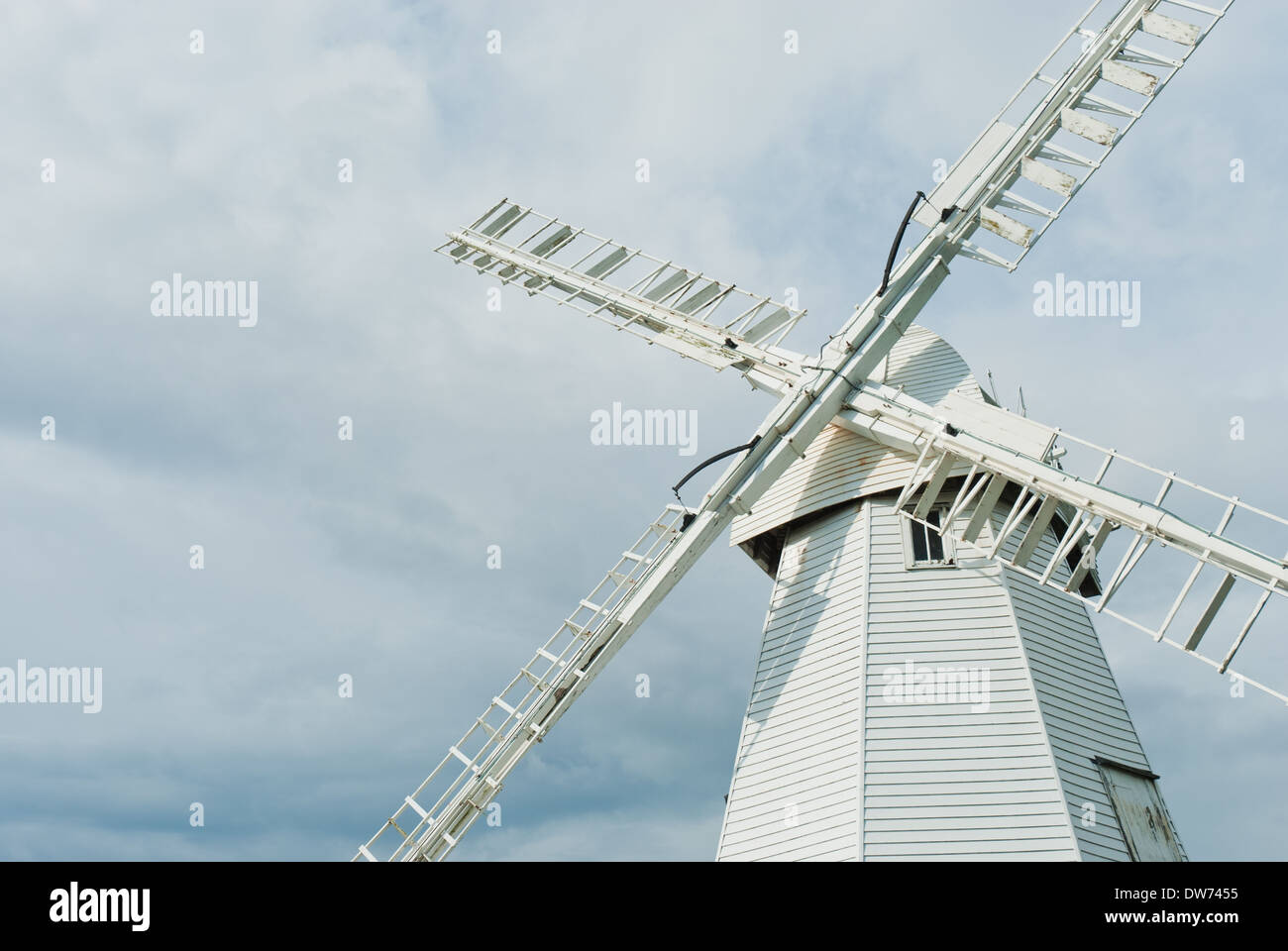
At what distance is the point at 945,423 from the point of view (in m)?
13.8

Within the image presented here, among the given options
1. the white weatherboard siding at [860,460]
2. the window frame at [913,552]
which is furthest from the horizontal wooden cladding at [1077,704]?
the white weatherboard siding at [860,460]

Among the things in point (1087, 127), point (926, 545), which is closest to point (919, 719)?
point (926, 545)

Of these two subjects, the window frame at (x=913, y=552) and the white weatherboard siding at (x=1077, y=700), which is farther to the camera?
the window frame at (x=913, y=552)

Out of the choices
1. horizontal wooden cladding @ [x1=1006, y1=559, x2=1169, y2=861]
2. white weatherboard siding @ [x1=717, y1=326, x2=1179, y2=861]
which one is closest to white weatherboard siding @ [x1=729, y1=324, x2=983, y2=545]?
white weatherboard siding @ [x1=717, y1=326, x2=1179, y2=861]

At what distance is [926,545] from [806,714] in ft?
8.79

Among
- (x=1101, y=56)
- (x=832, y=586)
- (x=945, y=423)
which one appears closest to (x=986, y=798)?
(x=832, y=586)

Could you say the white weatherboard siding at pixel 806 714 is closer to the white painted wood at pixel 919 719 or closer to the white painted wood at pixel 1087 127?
the white painted wood at pixel 919 719

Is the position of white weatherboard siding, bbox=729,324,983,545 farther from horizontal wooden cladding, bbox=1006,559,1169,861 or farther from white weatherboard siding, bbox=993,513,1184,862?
horizontal wooden cladding, bbox=1006,559,1169,861

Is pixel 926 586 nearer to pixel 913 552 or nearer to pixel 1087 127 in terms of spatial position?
pixel 913 552

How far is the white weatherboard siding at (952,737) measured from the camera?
12094mm

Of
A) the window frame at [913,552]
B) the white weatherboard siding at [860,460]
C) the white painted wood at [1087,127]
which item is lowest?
the window frame at [913,552]

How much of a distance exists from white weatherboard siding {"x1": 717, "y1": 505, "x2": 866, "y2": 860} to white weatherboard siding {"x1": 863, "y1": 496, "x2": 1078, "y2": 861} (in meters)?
0.26

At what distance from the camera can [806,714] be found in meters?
13.8

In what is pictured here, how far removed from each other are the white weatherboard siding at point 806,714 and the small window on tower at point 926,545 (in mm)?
584
